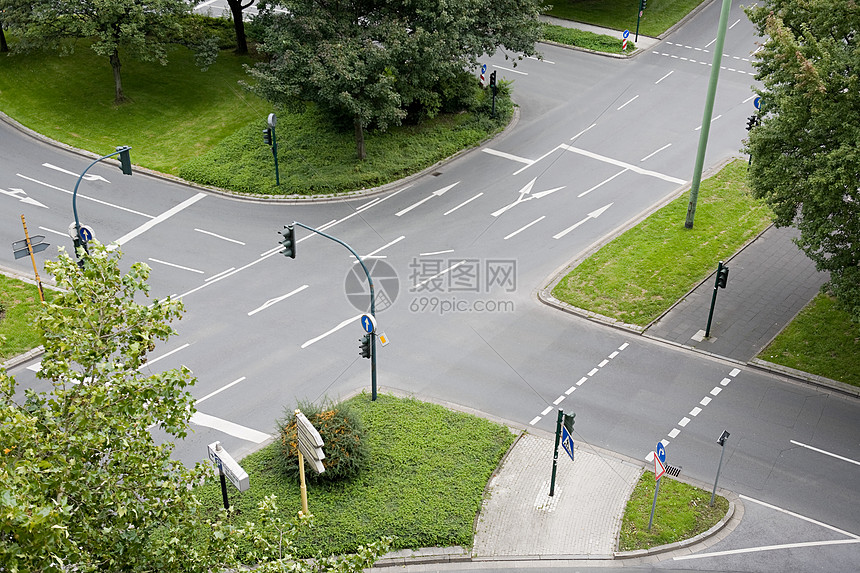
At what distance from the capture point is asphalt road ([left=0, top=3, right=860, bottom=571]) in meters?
23.2

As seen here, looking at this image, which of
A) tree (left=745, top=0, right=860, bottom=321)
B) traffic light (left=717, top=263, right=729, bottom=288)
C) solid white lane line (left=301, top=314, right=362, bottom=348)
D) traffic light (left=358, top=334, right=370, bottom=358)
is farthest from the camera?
solid white lane line (left=301, top=314, right=362, bottom=348)

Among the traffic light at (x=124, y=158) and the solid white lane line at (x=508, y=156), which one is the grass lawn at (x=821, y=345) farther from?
the traffic light at (x=124, y=158)

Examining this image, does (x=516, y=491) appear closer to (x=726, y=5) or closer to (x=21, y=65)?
(x=726, y=5)

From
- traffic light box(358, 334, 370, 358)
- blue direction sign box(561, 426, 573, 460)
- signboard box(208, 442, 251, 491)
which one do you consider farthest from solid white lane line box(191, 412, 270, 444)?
blue direction sign box(561, 426, 573, 460)

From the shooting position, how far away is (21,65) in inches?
1768

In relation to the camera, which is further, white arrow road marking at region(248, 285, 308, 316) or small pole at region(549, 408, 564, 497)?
white arrow road marking at region(248, 285, 308, 316)

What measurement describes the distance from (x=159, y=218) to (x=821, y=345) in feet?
80.2

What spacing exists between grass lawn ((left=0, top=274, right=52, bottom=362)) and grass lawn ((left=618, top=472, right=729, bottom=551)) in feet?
58.4

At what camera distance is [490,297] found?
2942cm

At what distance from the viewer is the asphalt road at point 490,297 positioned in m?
23.2

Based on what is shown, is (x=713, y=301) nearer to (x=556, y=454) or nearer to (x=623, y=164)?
(x=556, y=454)

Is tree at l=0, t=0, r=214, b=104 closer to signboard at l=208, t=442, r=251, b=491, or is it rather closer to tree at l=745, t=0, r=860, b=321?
signboard at l=208, t=442, r=251, b=491

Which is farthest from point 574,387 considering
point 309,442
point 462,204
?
point 462,204

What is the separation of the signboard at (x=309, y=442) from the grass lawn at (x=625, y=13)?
38.0 m
